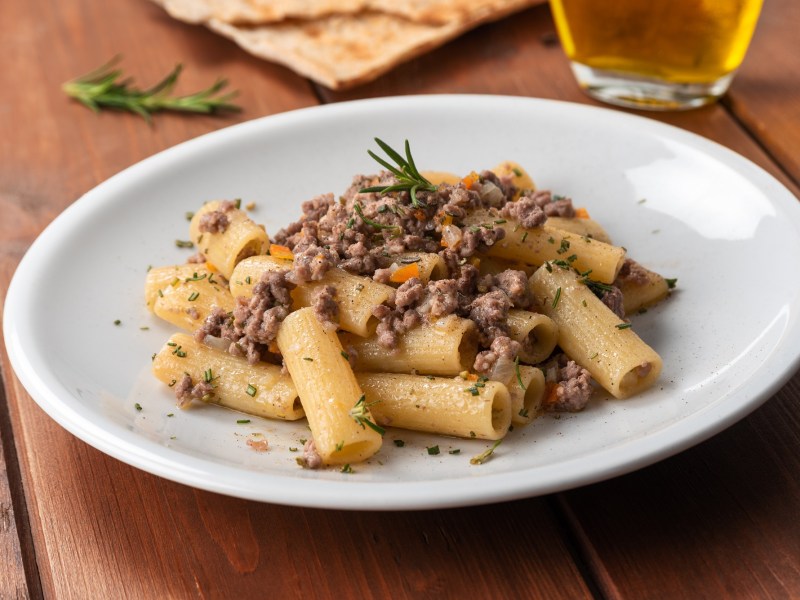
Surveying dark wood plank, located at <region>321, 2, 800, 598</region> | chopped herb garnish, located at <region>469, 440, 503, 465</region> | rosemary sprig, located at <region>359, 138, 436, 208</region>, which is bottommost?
dark wood plank, located at <region>321, 2, 800, 598</region>

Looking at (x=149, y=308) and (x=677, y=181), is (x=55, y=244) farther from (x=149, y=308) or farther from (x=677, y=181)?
(x=677, y=181)

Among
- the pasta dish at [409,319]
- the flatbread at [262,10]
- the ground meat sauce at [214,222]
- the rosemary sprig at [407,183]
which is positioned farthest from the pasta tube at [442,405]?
the flatbread at [262,10]

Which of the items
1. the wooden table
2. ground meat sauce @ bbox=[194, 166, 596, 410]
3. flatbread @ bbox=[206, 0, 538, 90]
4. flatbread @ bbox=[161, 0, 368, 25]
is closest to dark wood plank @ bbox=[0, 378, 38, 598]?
the wooden table

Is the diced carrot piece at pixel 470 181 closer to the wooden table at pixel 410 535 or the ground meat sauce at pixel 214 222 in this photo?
the ground meat sauce at pixel 214 222

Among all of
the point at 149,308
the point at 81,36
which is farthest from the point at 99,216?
the point at 81,36

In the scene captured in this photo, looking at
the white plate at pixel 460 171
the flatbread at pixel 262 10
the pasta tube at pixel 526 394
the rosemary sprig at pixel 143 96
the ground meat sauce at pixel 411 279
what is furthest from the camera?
the flatbread at pixel 262 10

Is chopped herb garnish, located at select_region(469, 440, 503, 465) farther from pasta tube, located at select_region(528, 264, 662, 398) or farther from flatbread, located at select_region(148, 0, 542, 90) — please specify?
flatbread, located at select_region(148, 0, 542, 90)

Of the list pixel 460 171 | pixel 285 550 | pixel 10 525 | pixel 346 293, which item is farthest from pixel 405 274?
pixel 10 525
